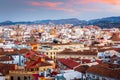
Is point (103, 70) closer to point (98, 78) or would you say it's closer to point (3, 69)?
point (98, 78)

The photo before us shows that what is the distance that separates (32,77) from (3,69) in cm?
723

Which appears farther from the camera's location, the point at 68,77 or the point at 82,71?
the point at 82,71

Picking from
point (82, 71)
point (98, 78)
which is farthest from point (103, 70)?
point (82, 71)

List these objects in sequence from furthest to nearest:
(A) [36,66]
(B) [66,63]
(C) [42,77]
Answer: (B) [66,63]
(A) [36,66]
(C) [42,77]

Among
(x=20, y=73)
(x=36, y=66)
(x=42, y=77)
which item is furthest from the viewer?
(x=36, y=66)

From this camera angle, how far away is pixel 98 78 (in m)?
40.7

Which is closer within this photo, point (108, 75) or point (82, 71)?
point (108, 75)

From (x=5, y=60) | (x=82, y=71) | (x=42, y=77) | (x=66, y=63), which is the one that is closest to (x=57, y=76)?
(x=42, y=77)

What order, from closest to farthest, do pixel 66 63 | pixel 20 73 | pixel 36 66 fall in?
pixel 20 73, pixel 36 66, pixel 66 63

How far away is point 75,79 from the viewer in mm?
38125

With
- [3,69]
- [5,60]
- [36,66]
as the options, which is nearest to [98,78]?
[36,66]

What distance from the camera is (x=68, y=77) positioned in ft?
125

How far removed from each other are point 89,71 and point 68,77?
546 cm

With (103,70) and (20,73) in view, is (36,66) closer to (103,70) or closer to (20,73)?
(20,73)
